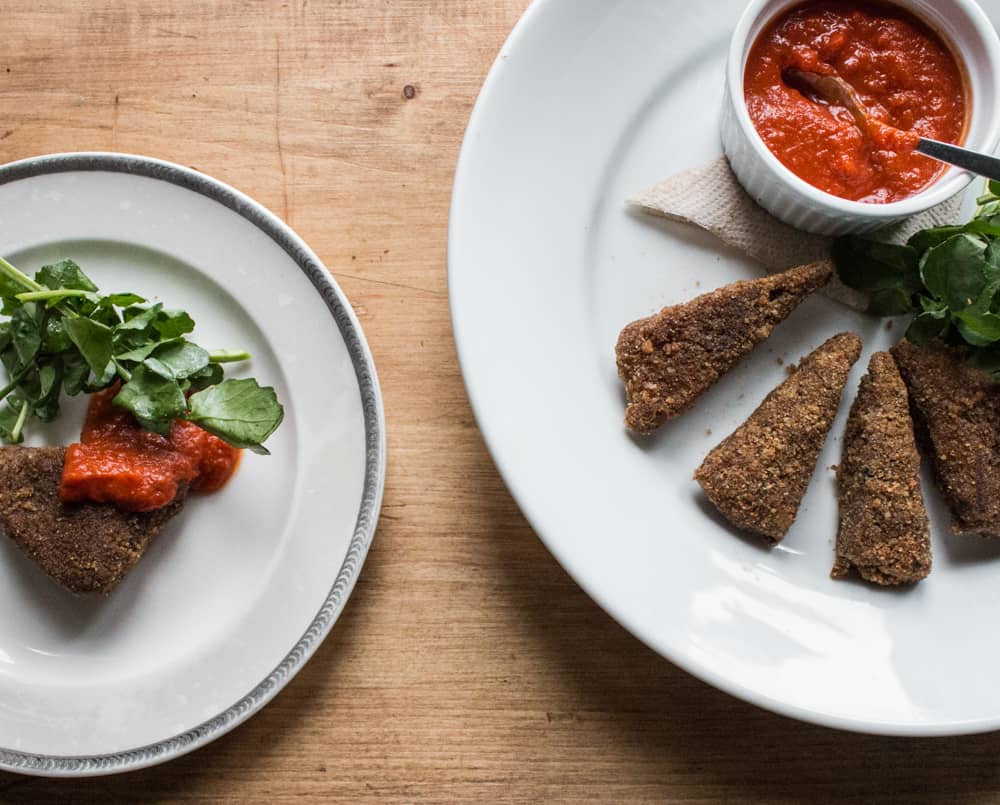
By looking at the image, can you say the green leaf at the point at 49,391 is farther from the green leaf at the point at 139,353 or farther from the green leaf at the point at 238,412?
the green leaf at the point at 238,412

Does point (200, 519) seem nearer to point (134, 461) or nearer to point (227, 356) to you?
point (134, 461)

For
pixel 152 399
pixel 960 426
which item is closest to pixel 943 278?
pixel 960 426

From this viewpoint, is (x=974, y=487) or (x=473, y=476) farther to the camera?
(x=473, y=476)

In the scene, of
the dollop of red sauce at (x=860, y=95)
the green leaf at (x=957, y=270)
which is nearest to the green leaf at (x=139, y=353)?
the dollop of red sauce at (x=860, y=95)

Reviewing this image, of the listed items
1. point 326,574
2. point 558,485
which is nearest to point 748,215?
point 558,485

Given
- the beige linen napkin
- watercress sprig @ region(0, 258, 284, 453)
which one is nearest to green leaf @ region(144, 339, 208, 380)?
watercress sprig @ region(0, 258, 284, 453)

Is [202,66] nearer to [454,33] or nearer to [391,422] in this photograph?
[454,33]
